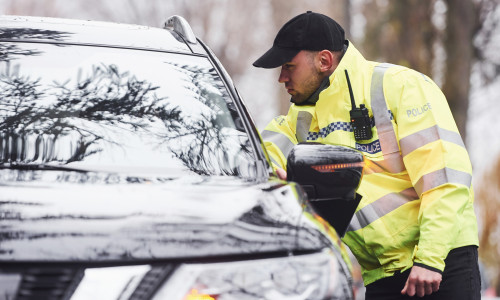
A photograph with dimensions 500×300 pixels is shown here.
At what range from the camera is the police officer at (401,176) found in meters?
3.38

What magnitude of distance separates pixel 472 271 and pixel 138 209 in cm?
181

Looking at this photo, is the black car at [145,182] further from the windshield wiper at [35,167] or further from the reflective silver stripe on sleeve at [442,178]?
the reflective silver stripe on sleeve at [442,178]

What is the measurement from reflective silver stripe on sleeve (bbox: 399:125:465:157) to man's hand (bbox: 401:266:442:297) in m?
0.49

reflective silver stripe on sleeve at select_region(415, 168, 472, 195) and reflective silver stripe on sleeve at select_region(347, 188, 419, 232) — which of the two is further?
reflective silver stripe on sleeve at select_region(347, 188, 419, 232)

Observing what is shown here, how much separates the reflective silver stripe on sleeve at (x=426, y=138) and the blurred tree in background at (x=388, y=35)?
10366 mm

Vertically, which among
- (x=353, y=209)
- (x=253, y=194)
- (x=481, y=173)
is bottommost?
(x=481, y=173)

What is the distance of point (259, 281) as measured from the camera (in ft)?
7.18

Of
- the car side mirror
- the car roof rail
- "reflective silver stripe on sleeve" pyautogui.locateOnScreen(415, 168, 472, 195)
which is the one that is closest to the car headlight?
the car side mirror

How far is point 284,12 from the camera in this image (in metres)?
23.1

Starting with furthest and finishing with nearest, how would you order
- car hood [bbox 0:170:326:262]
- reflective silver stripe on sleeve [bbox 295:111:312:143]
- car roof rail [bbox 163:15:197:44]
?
reflective silver stripe on sleeve [bbox 295:111:312:143] < car roof rail [bbox 163:15:197:44] < car hood [bbox 0:170:326:262]

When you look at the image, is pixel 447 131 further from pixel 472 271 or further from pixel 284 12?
pixel 284 12

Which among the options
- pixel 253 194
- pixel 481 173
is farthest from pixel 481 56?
pixel 253 194

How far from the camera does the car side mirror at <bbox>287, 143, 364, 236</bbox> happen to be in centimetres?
292

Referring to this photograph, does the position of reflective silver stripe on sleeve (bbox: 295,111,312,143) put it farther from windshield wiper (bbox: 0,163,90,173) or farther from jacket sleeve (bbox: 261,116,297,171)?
windshield wiper (bbox: 0,163,90,173)
